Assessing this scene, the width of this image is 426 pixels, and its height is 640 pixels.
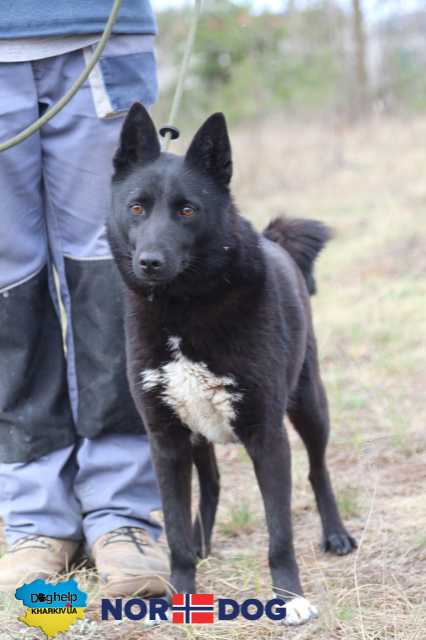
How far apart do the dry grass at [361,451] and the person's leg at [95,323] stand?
23 centimetres

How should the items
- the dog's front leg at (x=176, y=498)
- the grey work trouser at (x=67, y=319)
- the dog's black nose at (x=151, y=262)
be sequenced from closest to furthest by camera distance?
1. the dog's black nose at (x=151, y=262)
2. the dog's front leg at (x=176, y=498)
3. the grey work trouser at (x=67, y=319)

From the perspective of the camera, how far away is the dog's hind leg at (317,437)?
282cm

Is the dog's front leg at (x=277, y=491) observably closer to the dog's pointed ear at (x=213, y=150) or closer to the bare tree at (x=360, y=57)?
the dog's pointed ear at (x=213, y=150)

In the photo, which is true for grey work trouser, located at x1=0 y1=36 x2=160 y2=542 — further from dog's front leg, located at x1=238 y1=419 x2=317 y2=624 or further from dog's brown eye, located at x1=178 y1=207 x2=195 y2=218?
dog's front leg, located at x1=238 y1=419 x2=317 y2=624

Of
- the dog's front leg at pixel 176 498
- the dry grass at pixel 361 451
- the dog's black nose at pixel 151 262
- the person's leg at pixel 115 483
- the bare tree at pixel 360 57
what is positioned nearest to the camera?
the dog's black nose at pixel 151 262

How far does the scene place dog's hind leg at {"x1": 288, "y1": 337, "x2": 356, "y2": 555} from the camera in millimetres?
2824

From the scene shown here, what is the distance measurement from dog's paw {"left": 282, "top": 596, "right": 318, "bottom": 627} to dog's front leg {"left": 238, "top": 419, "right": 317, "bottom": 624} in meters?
0.03

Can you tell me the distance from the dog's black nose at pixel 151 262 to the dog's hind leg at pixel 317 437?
30.9 inches

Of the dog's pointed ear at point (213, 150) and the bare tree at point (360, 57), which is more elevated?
the dog's pointed ear at point (213, 150)

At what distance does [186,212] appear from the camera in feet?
7.57

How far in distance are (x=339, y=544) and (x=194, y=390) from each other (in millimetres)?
842

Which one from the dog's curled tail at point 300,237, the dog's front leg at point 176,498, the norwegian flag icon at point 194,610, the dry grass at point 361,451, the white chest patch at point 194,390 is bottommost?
the dry grass at point 361,451

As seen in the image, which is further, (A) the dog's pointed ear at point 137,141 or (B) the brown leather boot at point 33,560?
(B) the brown leather boot at point 33,560

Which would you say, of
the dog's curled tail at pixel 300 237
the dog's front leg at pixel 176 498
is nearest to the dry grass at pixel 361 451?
the dog's front leg at pixel 176 498
